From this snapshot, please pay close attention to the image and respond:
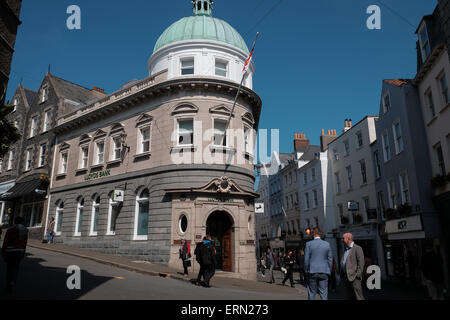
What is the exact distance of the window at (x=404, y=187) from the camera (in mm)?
20350

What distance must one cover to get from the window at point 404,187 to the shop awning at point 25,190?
27003 mm

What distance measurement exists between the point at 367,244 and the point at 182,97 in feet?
68.0

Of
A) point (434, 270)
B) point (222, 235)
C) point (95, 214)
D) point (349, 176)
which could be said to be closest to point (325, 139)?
point (349, 176)

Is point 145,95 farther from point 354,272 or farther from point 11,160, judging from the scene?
point 11,160

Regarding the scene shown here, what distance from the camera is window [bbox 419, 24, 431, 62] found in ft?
59.6

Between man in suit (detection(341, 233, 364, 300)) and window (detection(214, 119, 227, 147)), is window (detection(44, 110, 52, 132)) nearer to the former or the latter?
window (detection(214, 119, 227, 147))

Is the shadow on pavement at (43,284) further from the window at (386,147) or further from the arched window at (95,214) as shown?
the window at (386,147)

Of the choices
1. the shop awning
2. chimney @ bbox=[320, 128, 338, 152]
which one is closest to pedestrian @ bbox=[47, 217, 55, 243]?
the shop awning

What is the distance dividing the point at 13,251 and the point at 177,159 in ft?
38.1

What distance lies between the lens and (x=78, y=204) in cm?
2511

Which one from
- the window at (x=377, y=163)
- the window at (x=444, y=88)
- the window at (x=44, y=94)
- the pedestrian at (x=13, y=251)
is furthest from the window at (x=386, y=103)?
the window at (x=44, y=94)

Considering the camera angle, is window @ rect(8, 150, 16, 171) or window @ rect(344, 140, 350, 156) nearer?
window @ rect(344, 140, 350, 156)

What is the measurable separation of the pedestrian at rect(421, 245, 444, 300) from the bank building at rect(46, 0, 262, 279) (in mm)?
10412

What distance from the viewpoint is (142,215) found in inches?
821
